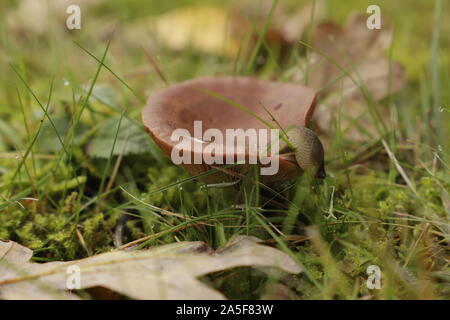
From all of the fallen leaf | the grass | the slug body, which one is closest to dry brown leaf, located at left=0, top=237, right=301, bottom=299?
the grass

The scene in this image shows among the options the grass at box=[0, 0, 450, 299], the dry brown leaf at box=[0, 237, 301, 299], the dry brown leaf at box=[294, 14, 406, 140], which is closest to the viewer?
the dry brown leaf at box=[0, 237, 301, 299]

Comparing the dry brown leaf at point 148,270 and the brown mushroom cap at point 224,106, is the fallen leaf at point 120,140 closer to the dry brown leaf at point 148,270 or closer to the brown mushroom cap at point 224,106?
the brown mushroom cap at point 224,106

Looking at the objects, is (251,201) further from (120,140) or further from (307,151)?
(120,140)

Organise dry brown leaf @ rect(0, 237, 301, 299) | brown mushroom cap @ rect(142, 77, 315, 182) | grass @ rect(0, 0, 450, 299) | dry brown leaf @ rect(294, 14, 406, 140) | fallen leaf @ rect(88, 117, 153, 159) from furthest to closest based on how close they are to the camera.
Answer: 1. dry brown leaf @ rect(294, 14, 406, 140)
2. fallen leaf @ rect(88, 117, 153, 159)
3. brown mushroom cap @ rect(142, 77, 315, 182)
4. grass @ rect(0, 0, 450, 299)
5. dry brown leaf @ rect(0, 237, 301, 299)

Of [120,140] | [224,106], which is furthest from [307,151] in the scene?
[120,140]

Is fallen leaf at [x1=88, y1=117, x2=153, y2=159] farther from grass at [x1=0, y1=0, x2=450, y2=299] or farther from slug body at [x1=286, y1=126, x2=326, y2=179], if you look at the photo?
slug body at [x1=286, y1=126, x2=326, y2=179]

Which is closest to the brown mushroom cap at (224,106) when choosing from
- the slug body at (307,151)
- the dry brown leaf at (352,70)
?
the slug body at (307,151)

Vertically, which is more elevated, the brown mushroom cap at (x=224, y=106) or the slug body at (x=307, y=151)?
the brown mushroom cap at (x=224, y=106)
